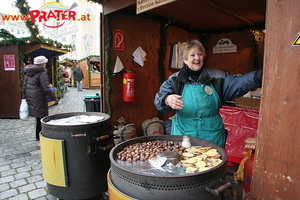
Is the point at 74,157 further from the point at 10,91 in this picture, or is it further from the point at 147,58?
the point at 10,91

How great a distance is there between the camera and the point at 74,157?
282 cm

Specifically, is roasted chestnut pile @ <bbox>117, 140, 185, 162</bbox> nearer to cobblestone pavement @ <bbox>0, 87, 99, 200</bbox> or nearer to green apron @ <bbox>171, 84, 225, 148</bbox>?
green apron @ <bbox>171, 84, 225, 148</bbox>

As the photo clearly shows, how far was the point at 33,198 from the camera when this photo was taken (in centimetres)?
324

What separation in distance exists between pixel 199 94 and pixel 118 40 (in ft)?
10.6

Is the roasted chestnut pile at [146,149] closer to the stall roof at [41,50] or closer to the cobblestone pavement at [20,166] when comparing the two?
the cobblestone pavement at [20,166]

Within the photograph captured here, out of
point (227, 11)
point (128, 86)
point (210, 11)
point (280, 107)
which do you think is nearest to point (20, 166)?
point (128, 86)

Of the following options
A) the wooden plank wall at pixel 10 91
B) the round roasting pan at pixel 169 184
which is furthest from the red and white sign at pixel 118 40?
the wooden plank wall at pixel 10 91

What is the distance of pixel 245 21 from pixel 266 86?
500cm

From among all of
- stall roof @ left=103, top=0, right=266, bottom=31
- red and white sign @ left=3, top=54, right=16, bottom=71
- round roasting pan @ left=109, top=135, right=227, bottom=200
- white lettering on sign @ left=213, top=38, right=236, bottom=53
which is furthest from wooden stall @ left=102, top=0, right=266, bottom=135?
red and white sign @ left=3, top=54, right=16, bottom=71

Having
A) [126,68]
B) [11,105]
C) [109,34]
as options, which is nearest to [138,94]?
[126,68]

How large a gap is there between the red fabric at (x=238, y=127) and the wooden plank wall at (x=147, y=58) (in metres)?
2.05

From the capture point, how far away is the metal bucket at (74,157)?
2777mm

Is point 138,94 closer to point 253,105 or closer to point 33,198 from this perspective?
point 253,105

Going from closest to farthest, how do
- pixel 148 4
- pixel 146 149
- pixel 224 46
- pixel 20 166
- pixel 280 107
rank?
pixel 280 107 → pixel 146 149 → pixel 148 4 → pixel 20 166 → pixel 224 46
